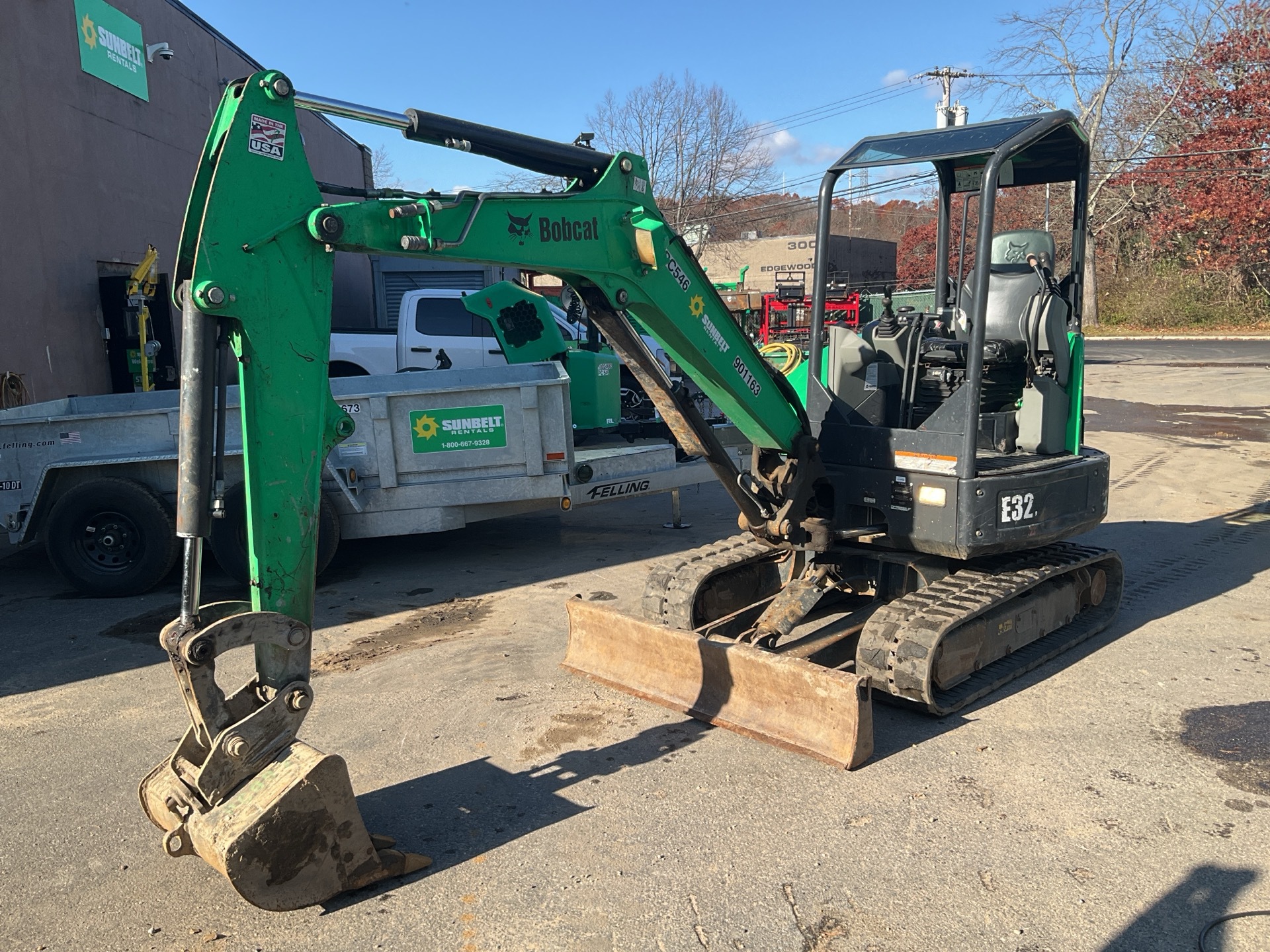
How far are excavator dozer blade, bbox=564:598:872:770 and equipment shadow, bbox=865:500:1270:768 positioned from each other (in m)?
0.34

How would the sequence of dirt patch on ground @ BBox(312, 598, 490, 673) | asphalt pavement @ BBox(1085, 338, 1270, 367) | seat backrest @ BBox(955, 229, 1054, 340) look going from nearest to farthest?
seat backrest @ BBox(955, 229, 1054, 340) < dirt patch on ground @ BBox(312, 598, 490, 673) < asphalt pavement @ BBox(1085, 338, 1270, 367)

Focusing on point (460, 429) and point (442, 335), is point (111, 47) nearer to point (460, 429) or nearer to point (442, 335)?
point (442, 335)

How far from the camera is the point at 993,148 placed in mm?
5223

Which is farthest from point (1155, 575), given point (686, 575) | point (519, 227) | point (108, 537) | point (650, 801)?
point (108, 537)

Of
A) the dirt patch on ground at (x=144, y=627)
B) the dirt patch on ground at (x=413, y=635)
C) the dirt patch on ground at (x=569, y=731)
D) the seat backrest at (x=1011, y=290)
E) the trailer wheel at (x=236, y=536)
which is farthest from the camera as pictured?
the trailer wheel at (x=236, y=536)

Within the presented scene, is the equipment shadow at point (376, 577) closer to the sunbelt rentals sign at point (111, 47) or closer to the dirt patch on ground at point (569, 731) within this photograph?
the dirt patch on ground at point (569, 731)

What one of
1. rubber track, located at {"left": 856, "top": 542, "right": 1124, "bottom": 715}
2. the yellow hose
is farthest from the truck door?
rubber track, located at {"left": 856, "top": 542, "right": 1124, "bottom": 715}

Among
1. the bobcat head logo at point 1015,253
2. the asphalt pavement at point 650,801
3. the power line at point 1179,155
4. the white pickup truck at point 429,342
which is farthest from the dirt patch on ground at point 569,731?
the power line at point 1179,155

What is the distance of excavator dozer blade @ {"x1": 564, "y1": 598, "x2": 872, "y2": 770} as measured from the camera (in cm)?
456

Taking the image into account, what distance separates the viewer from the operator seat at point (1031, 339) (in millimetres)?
5965

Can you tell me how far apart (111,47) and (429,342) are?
250 inches

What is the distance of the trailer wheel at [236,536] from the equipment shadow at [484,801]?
363cm

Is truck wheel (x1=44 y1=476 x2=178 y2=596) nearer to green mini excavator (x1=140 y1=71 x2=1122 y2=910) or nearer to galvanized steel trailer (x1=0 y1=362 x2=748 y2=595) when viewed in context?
galvanized steel trailer (x1=0 y1=362 x2=748 y2=595)

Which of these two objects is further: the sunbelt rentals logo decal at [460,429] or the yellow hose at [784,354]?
the yellow hose at [784,354]
